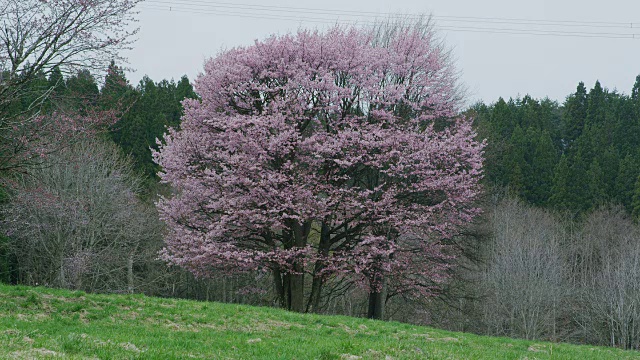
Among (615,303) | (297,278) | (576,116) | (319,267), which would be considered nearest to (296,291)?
(297,278)

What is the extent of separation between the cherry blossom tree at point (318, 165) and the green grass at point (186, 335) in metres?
6.35

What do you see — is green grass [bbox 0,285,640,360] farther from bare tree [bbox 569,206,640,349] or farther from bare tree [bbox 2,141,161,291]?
bare tree [bbox 569,206,640,349]

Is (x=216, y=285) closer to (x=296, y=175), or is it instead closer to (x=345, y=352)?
(x=296, y=175)

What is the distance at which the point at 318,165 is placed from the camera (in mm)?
25312

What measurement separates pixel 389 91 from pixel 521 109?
61801 mm

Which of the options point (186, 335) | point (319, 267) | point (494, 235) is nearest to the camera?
point (186, 335)

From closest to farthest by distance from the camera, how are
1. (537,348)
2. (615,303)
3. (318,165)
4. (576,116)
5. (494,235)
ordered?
(537,348) < (318,165) < (494,235) < (615,303) < (576,116)

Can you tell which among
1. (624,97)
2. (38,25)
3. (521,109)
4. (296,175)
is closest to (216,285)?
(296,175)

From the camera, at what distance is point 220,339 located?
11688mm

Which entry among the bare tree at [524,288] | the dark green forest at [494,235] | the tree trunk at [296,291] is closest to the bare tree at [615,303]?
the dark green forest at [494,235]

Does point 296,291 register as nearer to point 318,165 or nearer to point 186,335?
point 318,165

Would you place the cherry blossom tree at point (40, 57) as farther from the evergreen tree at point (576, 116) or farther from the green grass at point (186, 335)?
the evergreen tree at point (576, 116)

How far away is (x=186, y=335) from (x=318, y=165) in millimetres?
14054

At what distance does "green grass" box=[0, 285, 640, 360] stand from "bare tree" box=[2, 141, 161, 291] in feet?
55.6
